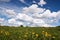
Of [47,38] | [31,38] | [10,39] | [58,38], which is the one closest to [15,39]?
[10,39]

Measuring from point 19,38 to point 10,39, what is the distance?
0.71 metres

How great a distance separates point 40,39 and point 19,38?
176cm

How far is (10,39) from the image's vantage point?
13.5m

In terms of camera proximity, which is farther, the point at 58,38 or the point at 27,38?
the point at 58,38

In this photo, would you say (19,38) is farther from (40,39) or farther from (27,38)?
(40,39)

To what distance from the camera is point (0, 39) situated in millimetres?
12930

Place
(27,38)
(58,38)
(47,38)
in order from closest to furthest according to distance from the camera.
Result: 1. (27,38)
2. (47,38)
3. (58,38)

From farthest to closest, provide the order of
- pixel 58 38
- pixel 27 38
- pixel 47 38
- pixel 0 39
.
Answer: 1. pixel 58 38
2. pixel 47 38
3. pixel 27 38
4. pixel 0 39

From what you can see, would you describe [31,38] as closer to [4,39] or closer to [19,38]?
[19,38]

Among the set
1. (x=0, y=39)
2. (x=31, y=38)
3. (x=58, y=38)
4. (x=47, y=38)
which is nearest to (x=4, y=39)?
(x=0, y=39)

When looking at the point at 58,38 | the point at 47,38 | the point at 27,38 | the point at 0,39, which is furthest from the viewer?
the point at 58,38

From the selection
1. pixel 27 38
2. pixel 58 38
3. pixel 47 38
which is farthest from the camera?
pixel 58 38

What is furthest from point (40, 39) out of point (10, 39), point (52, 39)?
point (10, 39)

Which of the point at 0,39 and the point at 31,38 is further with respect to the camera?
the point at 31,38
